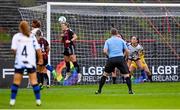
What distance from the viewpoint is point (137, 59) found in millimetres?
26625

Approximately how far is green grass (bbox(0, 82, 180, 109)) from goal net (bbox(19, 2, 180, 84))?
5.12m

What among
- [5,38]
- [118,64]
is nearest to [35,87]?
[118,64]

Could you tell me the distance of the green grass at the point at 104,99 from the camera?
16141 millimetres

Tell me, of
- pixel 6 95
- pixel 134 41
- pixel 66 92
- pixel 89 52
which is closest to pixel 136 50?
pixel 134 41

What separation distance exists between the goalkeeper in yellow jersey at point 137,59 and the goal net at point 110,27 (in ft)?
3.26

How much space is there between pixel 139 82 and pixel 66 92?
6671mm

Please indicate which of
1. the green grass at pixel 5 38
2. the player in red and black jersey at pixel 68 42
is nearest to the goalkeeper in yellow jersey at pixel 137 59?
the player in red and black jersey at pixel 68 42

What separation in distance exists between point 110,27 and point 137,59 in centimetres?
242

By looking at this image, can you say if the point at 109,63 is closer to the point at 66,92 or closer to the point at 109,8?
the point at 66,92

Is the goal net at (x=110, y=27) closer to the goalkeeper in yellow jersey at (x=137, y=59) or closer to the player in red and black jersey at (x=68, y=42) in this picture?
the goalkeeper in yellow jersey at (x=137, y=59)

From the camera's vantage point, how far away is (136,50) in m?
26.6

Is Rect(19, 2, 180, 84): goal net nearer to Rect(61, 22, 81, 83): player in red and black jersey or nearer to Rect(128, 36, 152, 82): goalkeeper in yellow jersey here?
Rect(128, 36, 152, 82): goalkeeper in yellow jersey

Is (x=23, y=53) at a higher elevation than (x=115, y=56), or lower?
higher

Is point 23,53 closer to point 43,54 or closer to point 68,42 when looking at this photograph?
point 43,54
